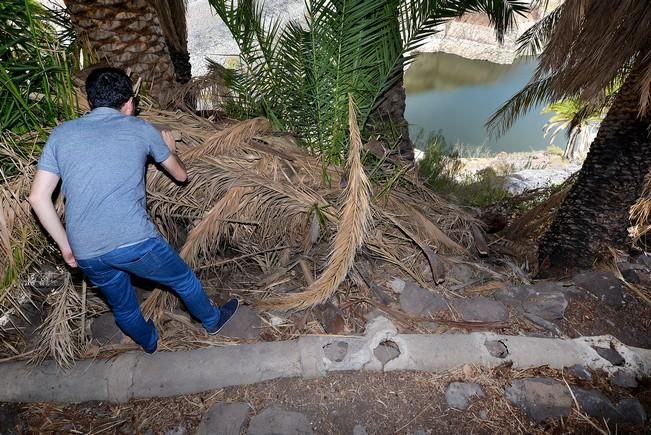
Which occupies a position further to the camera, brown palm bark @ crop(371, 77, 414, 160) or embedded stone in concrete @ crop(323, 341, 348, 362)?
brown palm bark @ crop(371, 77, 414, 160)

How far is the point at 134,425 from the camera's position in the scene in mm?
2186

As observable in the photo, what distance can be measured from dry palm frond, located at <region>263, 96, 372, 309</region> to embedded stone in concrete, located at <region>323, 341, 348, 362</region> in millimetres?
318

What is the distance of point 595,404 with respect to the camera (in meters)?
2.23

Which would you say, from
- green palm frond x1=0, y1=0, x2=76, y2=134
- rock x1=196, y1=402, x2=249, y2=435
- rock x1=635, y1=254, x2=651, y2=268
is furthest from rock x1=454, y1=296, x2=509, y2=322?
green palm frond x1=0, y1=0, x2=76, y2=134

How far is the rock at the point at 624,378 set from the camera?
2.43m

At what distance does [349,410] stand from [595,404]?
134cm

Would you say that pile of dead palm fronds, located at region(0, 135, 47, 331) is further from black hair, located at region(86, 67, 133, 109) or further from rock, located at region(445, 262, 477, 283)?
rock, located at region(445, 262, 477, 283)

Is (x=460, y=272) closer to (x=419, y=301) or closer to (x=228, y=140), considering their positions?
(x=419, y=301)

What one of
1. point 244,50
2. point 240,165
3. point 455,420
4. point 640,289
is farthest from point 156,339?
point 640,289

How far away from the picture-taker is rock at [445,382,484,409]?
2.22m

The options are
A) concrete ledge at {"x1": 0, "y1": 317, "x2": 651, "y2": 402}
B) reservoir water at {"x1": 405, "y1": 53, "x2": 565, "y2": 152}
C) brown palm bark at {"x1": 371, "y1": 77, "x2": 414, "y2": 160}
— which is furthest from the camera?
reservoir water at {"x1": 405, "y1": 53, "x2": 565, "y2": 152}

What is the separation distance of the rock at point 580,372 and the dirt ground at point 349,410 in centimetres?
4

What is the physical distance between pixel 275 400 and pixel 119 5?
2892 millimetres

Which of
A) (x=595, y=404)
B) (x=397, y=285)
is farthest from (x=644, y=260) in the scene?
(x=397, y=285)
